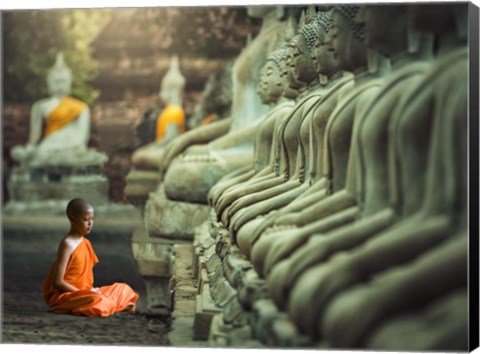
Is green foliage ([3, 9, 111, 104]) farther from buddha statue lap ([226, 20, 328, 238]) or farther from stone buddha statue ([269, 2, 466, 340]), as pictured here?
stone buddha statue ([269, 2, 466, 340])

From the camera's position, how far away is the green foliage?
739 cm

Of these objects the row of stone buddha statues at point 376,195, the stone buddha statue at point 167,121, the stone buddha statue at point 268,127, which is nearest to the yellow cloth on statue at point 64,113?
the stone buddha statue at point 167,121

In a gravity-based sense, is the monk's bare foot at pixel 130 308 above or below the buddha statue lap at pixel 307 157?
below

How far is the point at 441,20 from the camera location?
198 inches

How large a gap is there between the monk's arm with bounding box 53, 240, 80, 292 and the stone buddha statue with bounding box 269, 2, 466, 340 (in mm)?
2672

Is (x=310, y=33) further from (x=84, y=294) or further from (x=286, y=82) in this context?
(x=84, y=294)

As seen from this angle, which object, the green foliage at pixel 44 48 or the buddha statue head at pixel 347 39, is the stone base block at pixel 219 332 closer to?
the buddha statue head at pixel 347 39

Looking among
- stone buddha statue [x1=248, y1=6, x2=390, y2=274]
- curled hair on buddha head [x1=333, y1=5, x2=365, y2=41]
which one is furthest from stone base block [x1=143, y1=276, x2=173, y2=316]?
curled hair on buddha head [x1=333, y1=5, x2=365, y2=41]

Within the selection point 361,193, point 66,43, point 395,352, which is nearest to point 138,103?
point 66,43

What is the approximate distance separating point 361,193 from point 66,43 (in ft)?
10.3

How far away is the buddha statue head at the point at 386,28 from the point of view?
5262 millimetres

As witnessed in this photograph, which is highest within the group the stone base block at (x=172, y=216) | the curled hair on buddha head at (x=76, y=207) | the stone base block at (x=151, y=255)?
the curled hair on buddha head at (x=76, y=207)

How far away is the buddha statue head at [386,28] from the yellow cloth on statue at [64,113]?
3.02m

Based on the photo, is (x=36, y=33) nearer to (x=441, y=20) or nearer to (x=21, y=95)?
(x=21, y=95)
